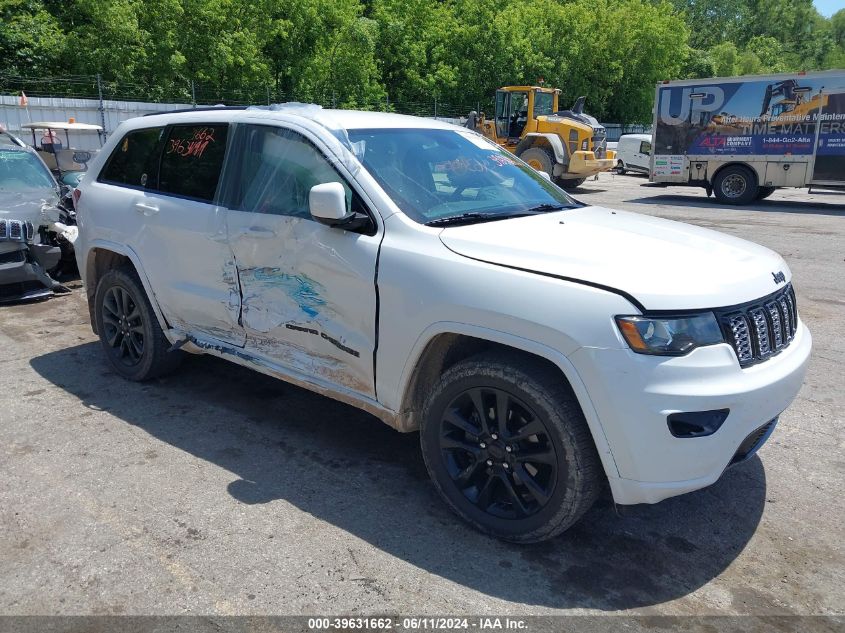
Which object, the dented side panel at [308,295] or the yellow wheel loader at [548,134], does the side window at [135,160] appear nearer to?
the dented side panel at [308,295]

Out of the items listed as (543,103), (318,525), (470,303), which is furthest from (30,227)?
(543,103)

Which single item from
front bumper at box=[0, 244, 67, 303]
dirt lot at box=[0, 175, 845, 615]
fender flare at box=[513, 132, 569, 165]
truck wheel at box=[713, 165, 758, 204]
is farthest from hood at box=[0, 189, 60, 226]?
truck wheel at box=[713, 165, 758, 204]

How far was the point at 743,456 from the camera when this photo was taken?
3027 mm

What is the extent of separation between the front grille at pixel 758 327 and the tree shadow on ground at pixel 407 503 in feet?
2.96

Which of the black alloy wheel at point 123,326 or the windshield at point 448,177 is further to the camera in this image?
the black alloy wheel at point 123,326

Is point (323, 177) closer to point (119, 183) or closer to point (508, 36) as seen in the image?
point (119, 183)

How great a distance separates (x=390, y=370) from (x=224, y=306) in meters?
1.37

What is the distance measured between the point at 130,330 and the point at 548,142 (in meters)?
17.1

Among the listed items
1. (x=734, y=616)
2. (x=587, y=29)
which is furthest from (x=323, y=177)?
(x=587, y=29)

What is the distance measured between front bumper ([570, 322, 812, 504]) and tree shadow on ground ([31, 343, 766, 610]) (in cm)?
45

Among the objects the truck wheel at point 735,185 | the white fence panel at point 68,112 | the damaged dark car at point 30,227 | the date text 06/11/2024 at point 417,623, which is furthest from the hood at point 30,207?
the truck wheel at point 735,185

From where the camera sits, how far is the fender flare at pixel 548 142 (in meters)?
20.0

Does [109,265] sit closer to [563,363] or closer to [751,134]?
[563,363]

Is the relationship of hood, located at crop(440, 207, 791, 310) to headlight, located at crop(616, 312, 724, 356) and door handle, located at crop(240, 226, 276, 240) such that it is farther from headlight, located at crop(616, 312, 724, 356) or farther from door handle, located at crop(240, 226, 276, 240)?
door handle, located at crop(240, 226, 276, 240)
